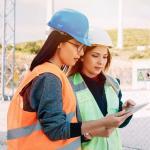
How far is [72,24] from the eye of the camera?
173 cm

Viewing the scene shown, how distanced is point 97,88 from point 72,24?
25.2 inches

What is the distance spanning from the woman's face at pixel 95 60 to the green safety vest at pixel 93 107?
7 cm

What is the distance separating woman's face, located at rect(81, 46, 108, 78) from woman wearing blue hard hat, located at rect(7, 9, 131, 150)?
20.1 inches

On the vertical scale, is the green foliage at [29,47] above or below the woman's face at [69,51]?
below

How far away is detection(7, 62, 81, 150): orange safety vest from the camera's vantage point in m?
1.66

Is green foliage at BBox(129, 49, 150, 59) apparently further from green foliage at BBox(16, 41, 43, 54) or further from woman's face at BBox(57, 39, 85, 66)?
woman's face at BBox(57, 39, 85, 66)

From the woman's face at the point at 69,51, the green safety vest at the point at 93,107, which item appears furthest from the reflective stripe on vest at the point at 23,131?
the green safety vest at the point at 93,107

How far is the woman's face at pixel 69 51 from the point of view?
1.74m

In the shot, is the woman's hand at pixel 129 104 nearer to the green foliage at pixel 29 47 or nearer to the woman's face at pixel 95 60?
the woman's face at pixel 95 60

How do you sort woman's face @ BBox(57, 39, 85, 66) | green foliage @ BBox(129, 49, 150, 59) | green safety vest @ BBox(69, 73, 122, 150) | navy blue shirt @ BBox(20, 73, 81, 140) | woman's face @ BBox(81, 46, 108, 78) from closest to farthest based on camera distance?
navy blue shirt @ BBox(20, 73, 81, 140)
woman's face @ BBox(57, 39, 85, 66)
green safety vest @ BBox(69, 73, 122, 150)
woman's face @ BBox(81, 46, 108, 78)
green foliage @ BBox(129, 49, 150, 59)

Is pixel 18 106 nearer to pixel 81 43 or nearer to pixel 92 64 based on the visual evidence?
pixel 81 43

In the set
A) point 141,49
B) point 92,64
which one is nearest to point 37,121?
point 92,64

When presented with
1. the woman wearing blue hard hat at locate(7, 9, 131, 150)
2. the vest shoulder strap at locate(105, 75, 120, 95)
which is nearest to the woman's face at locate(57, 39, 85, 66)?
the woman wearing blue hard hat at locate(7, 9, 131, 150)

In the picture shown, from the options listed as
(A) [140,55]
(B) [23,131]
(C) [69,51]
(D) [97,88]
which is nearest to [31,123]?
(B) [23,131]
